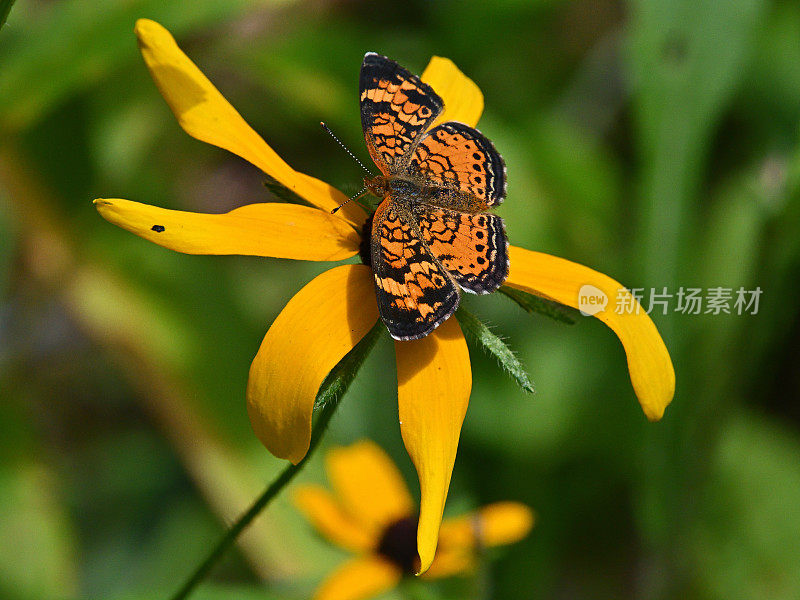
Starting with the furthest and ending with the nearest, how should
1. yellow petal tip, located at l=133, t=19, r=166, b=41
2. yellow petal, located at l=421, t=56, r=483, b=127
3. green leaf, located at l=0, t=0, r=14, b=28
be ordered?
yellow petal, located at l=421, t=56, r=483, b=127, yellow petal tip, located at l=133, t=19, r=166, b=41, green leaf, located at l=0, t=0, r=14, b=28

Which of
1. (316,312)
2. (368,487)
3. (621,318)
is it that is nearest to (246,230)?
(316,312)

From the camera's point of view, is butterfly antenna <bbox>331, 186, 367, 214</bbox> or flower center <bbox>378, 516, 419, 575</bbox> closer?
butterfly antenna <bbox>331, 186, 367, 214</bbox>

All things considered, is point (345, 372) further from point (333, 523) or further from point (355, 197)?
point (333, 523)

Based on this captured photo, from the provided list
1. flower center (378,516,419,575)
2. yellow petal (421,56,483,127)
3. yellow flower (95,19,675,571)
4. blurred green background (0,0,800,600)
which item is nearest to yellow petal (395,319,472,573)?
yellow flower (95,19,675,571)

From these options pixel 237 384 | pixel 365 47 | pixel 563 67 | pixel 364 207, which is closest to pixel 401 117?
pixel 364 207

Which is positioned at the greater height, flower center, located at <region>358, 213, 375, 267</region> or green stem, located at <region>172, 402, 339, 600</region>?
flower center, located at <region>358, 213, 375, 267</region>

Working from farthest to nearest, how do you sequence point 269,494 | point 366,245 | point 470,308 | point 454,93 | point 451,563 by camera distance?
1. point 470,308
2. point 451,563
3. point 454,93
4. point 366,245
5. point 269,494

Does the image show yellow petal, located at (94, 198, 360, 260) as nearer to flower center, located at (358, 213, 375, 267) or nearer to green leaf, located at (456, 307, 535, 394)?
flower center, located at (358, 213, 375, 267)

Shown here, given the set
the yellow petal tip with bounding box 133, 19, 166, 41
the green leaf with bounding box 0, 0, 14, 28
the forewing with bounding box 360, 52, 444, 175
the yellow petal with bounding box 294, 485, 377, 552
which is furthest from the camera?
the yellow petal with bounding box 294, 485, 377, 552

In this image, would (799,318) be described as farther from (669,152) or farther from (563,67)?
(563,67)
